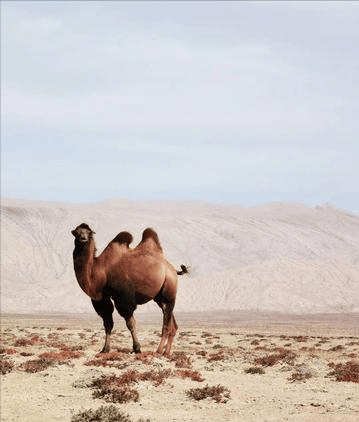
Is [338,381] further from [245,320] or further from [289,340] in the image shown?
[245,320]

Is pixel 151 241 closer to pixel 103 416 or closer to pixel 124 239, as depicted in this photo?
pixel 124 239

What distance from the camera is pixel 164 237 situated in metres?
142

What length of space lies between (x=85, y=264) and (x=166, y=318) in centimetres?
219

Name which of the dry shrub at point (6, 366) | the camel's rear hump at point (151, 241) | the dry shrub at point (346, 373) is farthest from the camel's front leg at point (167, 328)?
the dry shrub at point (6, 366)

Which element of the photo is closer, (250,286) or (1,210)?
(250,286)

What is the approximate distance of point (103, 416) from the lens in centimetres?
1540

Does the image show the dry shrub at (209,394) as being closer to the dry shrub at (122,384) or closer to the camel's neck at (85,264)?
the dry shrub at (122,384)

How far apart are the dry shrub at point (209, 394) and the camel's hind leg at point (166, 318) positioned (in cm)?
936

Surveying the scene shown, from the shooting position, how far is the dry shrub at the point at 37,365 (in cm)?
2219

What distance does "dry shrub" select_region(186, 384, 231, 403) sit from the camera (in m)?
17.9

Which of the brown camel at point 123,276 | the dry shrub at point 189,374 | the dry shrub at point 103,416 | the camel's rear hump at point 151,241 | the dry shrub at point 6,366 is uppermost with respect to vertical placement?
the camel's rear hump at point 151,241

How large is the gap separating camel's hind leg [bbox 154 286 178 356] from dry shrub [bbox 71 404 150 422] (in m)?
6.82

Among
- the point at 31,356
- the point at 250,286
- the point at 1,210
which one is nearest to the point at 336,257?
the point at 250,286

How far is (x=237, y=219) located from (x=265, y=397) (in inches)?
5905
